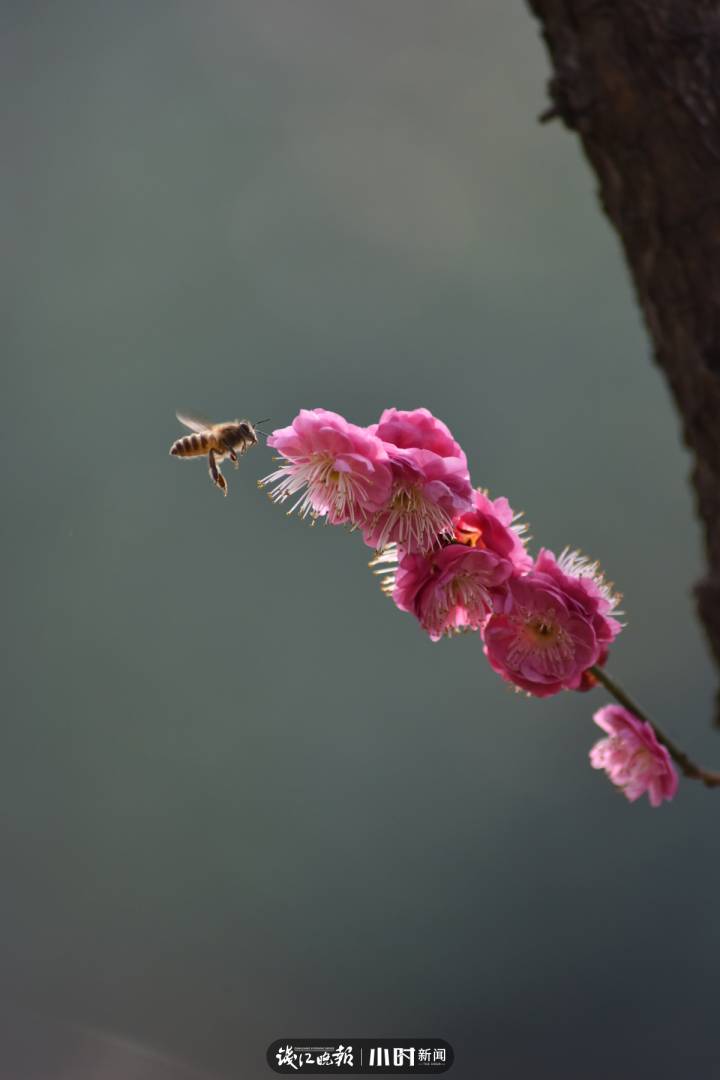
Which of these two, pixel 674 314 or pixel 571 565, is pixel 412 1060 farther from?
pixel 674 314

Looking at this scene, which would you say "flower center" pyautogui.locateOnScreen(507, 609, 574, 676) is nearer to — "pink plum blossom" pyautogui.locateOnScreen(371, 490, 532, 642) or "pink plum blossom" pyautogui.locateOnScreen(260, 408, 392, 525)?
"pink plum blossom" pyautogui.locateOnScreen(371, 490, 532, 642)

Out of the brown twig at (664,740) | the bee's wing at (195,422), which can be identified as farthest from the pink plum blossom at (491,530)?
the bee's wing at (195,422)

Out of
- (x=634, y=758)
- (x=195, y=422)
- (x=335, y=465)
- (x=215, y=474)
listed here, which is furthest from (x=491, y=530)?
(x=195, y=422)

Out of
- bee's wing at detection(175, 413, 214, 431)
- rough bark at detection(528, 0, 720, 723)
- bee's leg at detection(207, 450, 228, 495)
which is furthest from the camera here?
bee's wing at detection(175, 413, 214, 431)

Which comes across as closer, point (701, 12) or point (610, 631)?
point (701, 12)

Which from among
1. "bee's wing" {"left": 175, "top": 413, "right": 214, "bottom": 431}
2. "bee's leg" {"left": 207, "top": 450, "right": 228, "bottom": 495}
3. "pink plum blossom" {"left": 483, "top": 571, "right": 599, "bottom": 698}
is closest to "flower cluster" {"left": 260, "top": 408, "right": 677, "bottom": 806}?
"pink plum blossom" {"left": 483, "top": 571, "right": 599, "bottom": 698}

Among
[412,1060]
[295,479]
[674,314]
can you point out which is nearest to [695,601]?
[674,314]

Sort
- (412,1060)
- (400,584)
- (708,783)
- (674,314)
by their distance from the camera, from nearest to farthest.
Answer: (674,314) → (708,783) → (400,584) → (412,1060)
